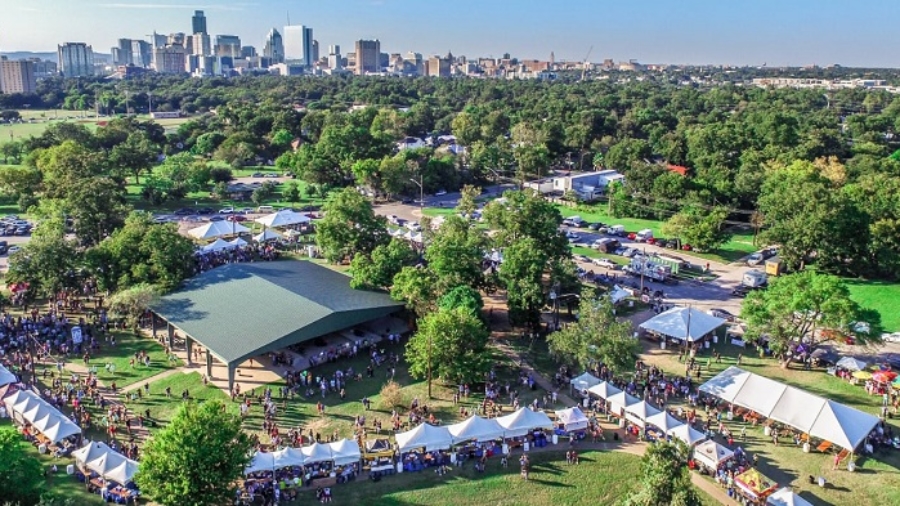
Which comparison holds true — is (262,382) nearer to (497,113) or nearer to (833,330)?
(833,330)

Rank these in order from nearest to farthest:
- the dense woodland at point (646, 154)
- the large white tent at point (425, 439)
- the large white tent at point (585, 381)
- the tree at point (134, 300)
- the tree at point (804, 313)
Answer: the large white tent at point (425, 439), the large white tent at point (585, 381), the tree at point (804, 313), the tree at point (134, 300), the dense woodland at point (646, 154)

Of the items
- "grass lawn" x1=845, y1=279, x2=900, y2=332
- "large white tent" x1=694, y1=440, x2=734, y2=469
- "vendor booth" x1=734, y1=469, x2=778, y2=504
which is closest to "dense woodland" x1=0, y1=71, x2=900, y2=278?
"grass lawn" x1=845, y1=279, x2=900, y2=332

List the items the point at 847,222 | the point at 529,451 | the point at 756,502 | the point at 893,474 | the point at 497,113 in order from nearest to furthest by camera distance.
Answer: the point at 756,502 → the point at 893,474 → the point at 529,451 → the point at 847,222 → the point at 497,113

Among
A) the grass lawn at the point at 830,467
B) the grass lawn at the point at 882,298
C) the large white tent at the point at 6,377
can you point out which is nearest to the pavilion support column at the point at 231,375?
the large white tent at the point at 6,377

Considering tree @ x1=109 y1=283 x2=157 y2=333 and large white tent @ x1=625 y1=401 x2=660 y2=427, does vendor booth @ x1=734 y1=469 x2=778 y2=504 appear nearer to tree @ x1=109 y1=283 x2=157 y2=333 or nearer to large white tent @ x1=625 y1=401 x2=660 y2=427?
large white tent @ x1=625 y1=401 x2=660 y2=427

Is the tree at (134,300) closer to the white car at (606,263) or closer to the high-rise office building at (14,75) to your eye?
the white car at (606,263)

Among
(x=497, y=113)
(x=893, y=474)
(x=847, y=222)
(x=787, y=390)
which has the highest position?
(x=497, y=113)

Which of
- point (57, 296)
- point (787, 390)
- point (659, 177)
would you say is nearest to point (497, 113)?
point (659, 177)
